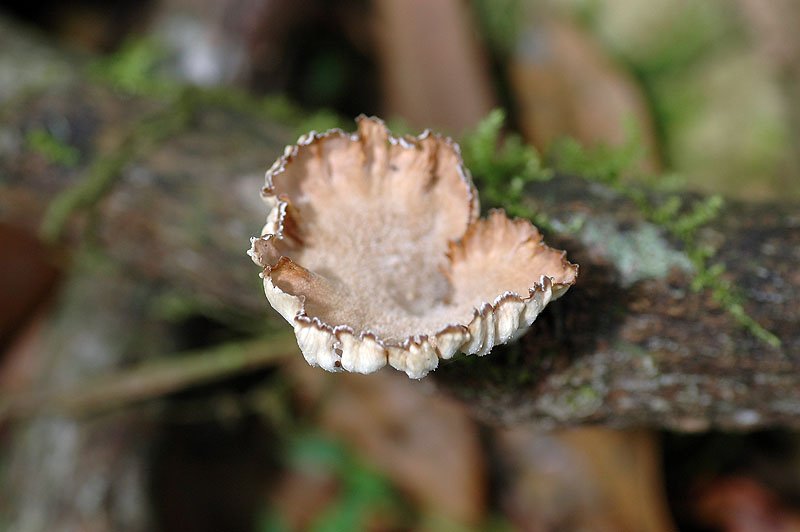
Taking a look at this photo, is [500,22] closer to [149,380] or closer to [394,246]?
[149,380]

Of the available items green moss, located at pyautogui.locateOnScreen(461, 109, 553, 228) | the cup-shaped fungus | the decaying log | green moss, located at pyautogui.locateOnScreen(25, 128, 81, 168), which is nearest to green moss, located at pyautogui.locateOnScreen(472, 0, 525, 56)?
green moss, located at pyautogui.locateOnScreen(461, 109, 553, 228)

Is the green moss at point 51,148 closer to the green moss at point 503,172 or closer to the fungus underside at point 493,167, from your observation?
the fungus underside at point 493,167

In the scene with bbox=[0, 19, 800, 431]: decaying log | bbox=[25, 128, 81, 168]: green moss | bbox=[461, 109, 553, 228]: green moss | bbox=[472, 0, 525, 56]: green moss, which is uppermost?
bbox=[472, 0, 525, 56]: green moss

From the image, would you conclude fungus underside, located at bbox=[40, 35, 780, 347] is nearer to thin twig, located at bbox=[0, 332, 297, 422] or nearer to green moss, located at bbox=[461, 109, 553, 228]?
green moss, located at bbox=[461, 109, 553, 228]

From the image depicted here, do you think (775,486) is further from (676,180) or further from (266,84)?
(266,84)

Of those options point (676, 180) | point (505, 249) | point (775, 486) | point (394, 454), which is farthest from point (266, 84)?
point (775, 486)
